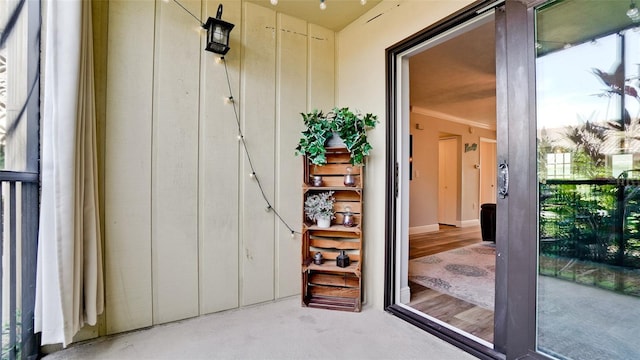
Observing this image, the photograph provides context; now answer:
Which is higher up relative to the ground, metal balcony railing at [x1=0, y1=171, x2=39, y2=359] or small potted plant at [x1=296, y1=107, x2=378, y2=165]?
small potted plant at [x1=296, y1=107, x2=378, y2=165]

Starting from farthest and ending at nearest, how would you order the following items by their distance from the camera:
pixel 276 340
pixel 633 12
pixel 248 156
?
pixel 248 156
pixel 276 340
pixel 633 12

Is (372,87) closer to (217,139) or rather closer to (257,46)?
(257,46)

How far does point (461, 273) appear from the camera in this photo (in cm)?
306

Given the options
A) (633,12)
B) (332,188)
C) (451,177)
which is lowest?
(332,188)

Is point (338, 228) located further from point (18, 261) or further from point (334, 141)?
point (18, 261)

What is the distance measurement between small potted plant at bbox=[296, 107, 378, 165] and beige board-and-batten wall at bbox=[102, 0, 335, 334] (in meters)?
0.27

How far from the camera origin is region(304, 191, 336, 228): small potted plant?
224cm

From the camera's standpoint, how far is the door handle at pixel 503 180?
58.8 inches

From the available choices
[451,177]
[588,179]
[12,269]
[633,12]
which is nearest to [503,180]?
[588,179]

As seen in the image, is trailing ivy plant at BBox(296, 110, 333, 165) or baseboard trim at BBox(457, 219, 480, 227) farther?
baseboard trim at BBox(457, 219, 480, 227)

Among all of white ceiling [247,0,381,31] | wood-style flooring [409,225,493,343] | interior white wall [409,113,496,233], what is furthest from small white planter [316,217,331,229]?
interior white wall [409,113,496,233]

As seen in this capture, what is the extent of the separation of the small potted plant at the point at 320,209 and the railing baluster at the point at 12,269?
171 centimetres

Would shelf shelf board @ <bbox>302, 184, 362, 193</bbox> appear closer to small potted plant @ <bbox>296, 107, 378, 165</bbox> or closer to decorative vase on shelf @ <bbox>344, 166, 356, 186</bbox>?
decorative vase on shelf @ <bbox>344, 166, 356, 186</bbox>

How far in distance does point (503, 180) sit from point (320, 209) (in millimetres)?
1270
